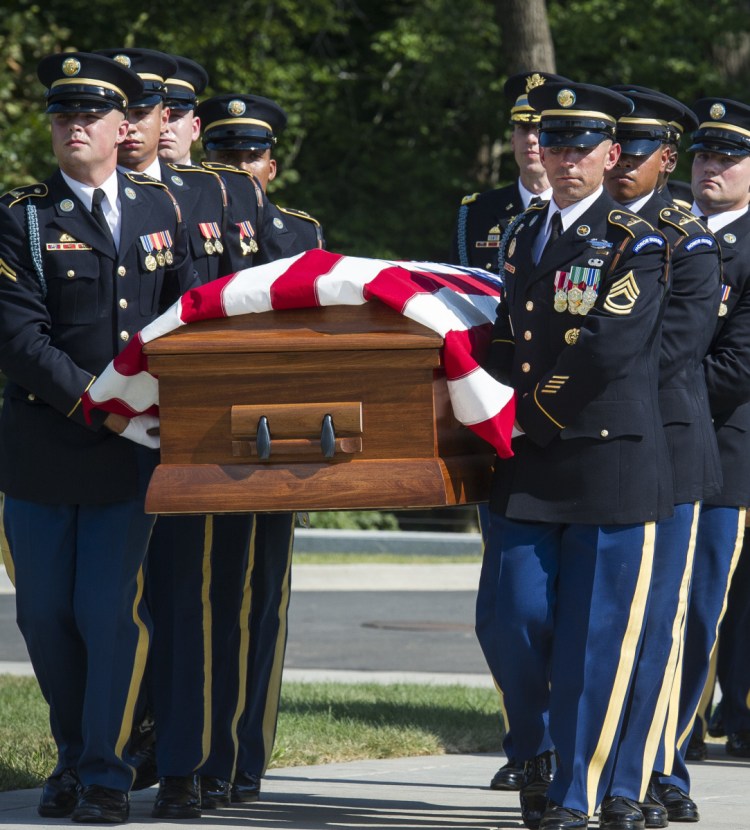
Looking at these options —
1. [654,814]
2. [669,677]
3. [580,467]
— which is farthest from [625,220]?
[654,814]

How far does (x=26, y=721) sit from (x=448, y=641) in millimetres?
5266

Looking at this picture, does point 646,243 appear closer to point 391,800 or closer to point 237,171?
point 237,171

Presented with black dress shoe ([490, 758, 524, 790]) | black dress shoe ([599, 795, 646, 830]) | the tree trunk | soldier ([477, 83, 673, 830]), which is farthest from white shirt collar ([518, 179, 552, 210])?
the tree trunk

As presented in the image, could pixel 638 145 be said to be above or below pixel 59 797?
above

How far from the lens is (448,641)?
1205 cm

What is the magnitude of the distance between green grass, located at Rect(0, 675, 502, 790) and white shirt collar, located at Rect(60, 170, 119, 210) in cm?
203

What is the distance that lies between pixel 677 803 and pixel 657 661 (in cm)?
57

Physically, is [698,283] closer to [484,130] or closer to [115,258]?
[115,258]

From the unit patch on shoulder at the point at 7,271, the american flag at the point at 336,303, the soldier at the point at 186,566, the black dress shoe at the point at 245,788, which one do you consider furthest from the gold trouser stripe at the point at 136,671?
the unit patch on shoulder at the point at 7,271

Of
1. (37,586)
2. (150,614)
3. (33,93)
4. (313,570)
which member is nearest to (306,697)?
(150,614)

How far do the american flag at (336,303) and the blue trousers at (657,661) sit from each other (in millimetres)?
732

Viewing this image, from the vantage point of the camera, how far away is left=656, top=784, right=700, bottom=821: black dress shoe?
18.4ft

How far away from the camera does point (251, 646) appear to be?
600cm

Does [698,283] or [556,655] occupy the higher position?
[698,283]
